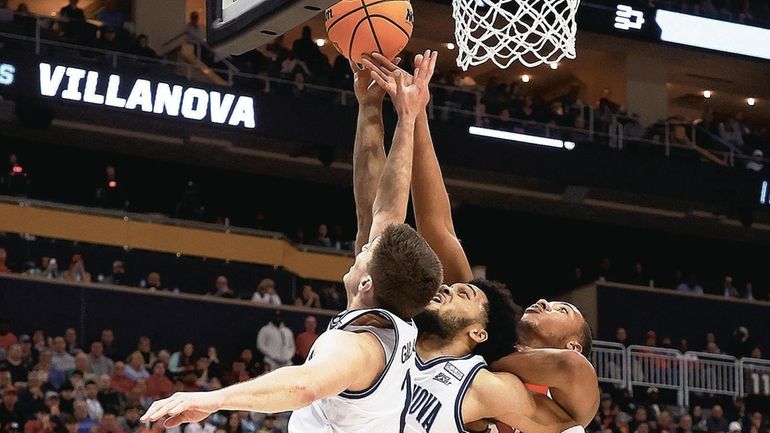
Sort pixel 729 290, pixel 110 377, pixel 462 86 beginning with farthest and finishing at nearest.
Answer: pixel 729 290 → pixel 462 86 → pixel 110 377

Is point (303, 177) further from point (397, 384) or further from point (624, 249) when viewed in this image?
point (397, 384)

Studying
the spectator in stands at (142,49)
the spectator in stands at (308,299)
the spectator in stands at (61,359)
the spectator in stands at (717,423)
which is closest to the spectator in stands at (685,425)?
the spectator in stands at (717,423)

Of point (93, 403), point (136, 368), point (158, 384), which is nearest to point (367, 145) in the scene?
point (93, 403)

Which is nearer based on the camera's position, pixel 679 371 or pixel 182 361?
pixel 182 361

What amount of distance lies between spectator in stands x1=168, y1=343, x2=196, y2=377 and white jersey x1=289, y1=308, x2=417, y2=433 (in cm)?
1044

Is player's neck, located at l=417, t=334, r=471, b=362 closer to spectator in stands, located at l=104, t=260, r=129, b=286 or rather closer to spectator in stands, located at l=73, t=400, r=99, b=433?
spectator in stands, located at l=73, t=400, r=99, b=433

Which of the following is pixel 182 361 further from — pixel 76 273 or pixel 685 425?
pixel 685 425

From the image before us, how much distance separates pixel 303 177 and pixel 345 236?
43.0 inches

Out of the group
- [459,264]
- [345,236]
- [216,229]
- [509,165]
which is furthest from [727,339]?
[459,264]

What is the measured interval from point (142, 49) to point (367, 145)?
13.4 metres

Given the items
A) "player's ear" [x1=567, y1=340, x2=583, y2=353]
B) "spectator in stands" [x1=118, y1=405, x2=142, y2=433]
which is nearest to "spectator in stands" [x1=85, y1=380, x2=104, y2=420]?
"spectator in stands" [x1=118, y1=405, x2=142, y2=433]

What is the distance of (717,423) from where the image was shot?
16641mm

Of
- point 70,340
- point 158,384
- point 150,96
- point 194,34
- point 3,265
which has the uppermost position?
point 194,34

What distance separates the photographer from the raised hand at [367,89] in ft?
16.3
